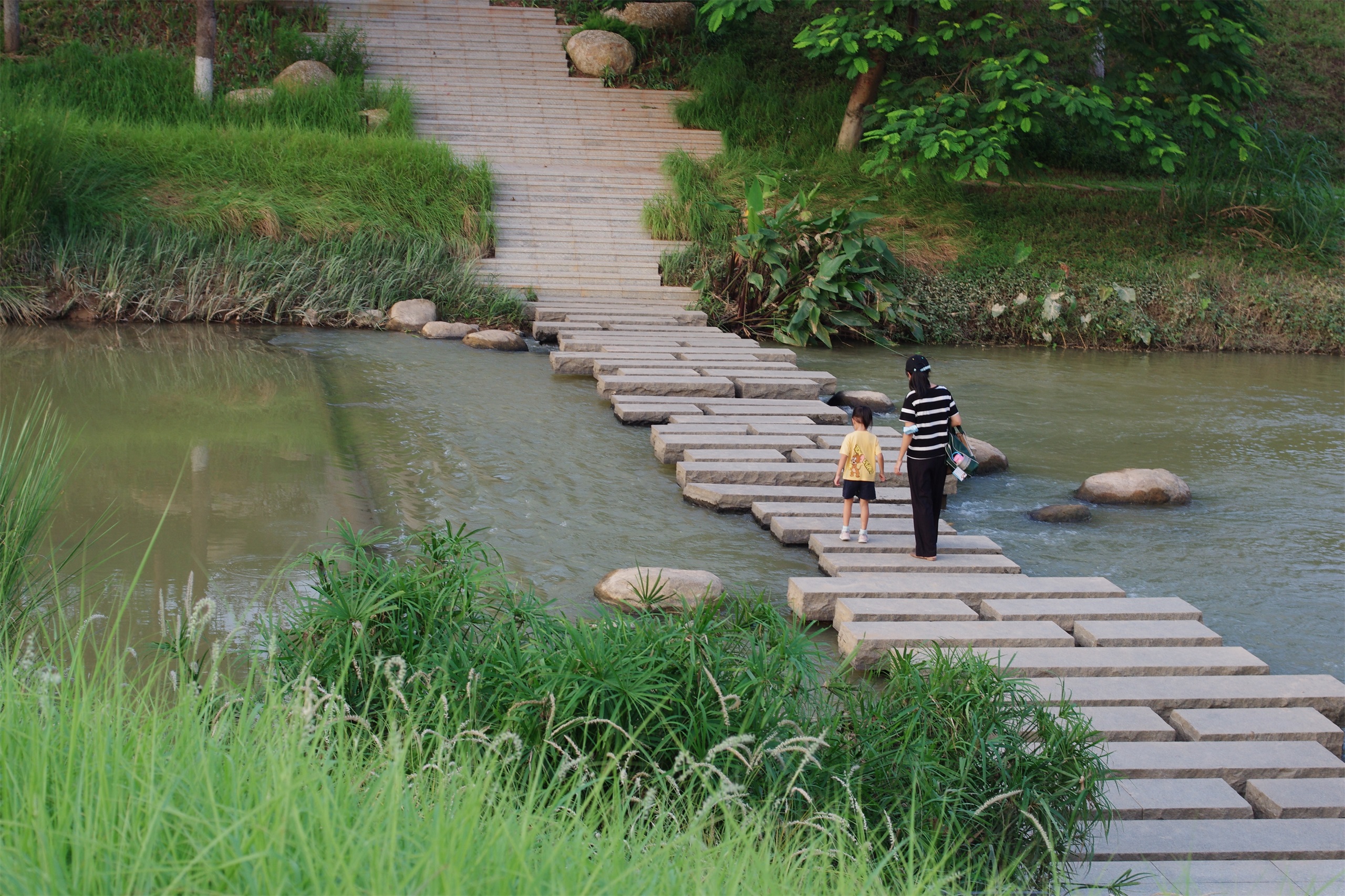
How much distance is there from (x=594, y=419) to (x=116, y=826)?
7.08 m

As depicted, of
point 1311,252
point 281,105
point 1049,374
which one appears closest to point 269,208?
point 281,105

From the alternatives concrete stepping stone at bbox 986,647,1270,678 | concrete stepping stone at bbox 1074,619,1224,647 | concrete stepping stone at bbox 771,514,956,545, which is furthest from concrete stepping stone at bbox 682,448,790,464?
concrete stepping stone at bbox 986,647,1270,678

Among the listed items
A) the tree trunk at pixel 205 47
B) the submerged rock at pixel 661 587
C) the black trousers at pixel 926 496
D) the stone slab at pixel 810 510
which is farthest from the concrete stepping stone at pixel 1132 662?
the tree trunk at pixel 205 47

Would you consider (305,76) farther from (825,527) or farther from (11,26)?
(825,527)

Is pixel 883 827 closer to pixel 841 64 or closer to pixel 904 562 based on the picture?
pixel 904 562

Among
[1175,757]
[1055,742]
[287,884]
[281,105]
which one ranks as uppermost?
[281,105]

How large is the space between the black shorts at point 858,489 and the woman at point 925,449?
0.23 m

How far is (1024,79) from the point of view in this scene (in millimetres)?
13336

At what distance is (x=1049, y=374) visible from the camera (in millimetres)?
12320

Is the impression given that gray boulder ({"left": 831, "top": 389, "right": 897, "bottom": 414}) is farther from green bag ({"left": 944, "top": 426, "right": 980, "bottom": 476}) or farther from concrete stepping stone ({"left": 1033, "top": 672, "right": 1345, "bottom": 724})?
concrete stepping stone ({"left": 1033, "top": 672, "right": 1345, "bottom": 724})

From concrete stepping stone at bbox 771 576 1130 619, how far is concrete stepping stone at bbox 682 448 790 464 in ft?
5.87

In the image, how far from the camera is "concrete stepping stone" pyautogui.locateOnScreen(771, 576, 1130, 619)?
534 cm

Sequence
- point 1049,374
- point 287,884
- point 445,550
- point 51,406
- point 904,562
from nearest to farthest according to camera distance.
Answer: point 287,884 < point 445,550 < point 904,562 < point 51,406 < point 1049,374

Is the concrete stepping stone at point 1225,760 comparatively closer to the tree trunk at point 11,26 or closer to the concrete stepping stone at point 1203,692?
the concrete stepping stone at point 1203,692
